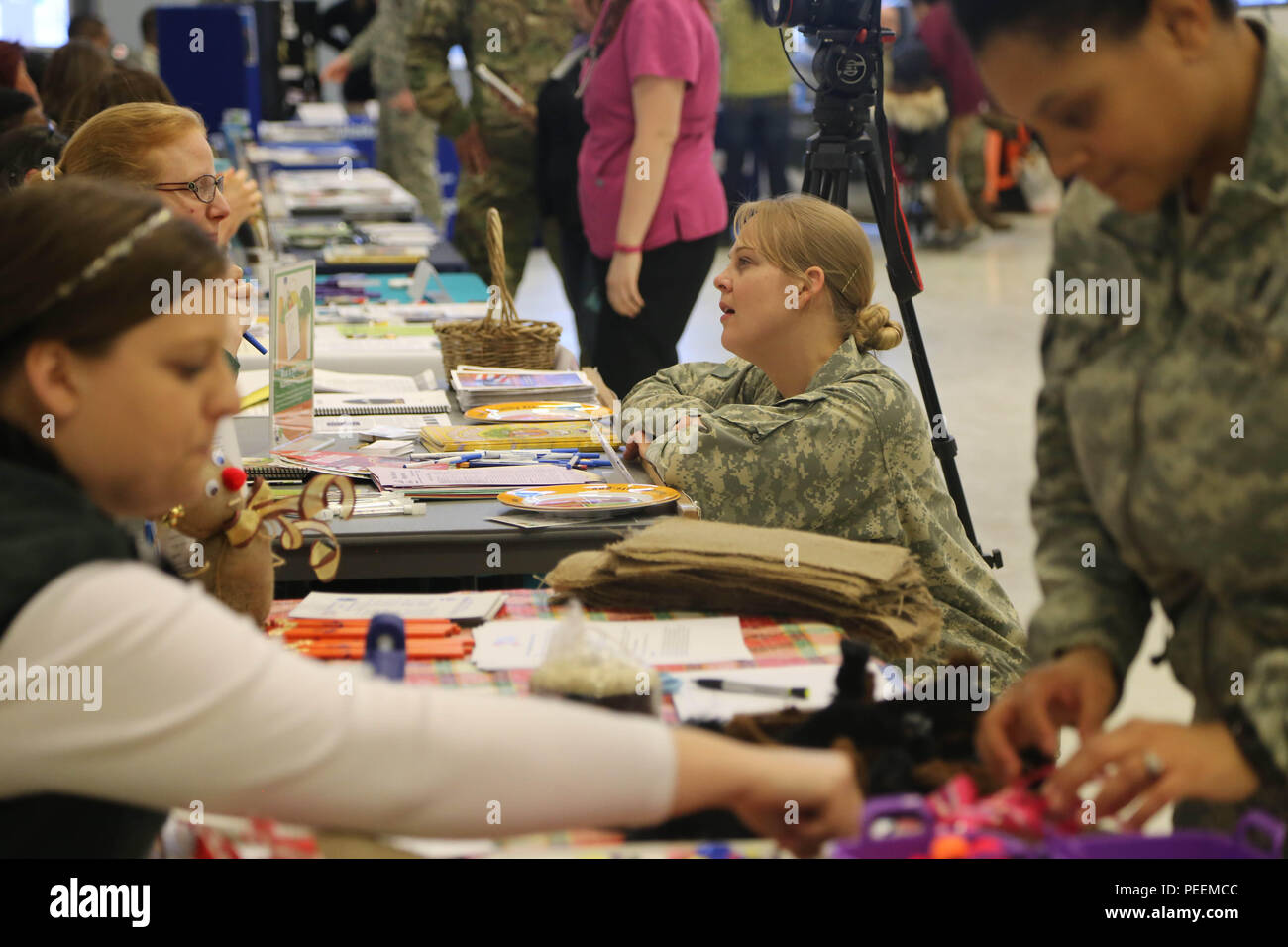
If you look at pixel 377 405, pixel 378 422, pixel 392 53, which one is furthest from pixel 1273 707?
pixel 392 53

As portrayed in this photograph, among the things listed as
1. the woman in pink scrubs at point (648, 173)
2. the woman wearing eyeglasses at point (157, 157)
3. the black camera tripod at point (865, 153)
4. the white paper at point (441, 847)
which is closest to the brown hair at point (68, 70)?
the woman in pink scrubs at point (648, 173)

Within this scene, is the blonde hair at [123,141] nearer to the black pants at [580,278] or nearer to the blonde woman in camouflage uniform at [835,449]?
the blonde woman in camouflage uniform at [835,449]

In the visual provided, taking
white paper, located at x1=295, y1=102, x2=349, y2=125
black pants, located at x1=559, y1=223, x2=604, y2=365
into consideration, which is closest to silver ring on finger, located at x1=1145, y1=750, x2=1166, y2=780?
black pants, located at x1=559, y1=223, x2=604, y2=365

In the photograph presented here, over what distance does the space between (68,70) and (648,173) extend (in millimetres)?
2176

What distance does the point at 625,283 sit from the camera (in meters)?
3.77

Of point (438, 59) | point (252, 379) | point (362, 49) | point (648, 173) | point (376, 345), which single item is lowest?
point (252, 379)

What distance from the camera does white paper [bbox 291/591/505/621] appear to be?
1746 millimetres

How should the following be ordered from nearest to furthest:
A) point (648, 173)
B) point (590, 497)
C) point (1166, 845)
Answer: point (1166, 845) → point (590, 497) → point (648, 173)

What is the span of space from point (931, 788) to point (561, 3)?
3.95m

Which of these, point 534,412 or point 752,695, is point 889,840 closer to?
point 752,695

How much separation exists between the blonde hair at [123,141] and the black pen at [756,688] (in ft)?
4.16

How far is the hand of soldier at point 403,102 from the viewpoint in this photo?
22.5 feet
